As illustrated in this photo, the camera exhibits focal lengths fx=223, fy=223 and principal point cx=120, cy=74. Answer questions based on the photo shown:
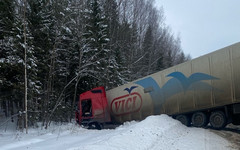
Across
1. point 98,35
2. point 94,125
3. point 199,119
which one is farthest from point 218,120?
point 98,35

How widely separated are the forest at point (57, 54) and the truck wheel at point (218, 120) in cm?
1071

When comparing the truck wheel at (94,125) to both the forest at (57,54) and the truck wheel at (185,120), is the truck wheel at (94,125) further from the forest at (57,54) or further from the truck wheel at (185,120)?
the truck wheel at (185,120)

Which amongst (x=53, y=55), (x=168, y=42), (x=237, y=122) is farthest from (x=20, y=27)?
(x=168, y=42)

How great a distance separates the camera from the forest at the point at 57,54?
1541 cm

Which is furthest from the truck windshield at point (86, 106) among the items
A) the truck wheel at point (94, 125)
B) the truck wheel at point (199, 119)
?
the truck wheel at point (199, 119)

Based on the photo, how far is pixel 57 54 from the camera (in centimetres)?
1922

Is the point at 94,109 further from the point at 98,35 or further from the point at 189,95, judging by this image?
the point at 98,35

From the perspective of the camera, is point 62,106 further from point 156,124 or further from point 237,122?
point 237,122

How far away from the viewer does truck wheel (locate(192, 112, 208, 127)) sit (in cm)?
1169

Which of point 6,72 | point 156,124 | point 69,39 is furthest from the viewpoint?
point 69,39

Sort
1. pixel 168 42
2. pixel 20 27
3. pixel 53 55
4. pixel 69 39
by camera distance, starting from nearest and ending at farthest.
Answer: pixel 20 27
pixel 53 55
pixel 69 39
pixel 168 42

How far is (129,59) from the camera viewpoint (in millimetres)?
32281

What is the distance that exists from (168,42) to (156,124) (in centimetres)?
4215

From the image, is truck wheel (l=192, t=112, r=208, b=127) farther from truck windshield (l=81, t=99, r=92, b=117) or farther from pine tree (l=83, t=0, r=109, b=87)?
pine tree (l=83, t=0, r=109, b=87)
